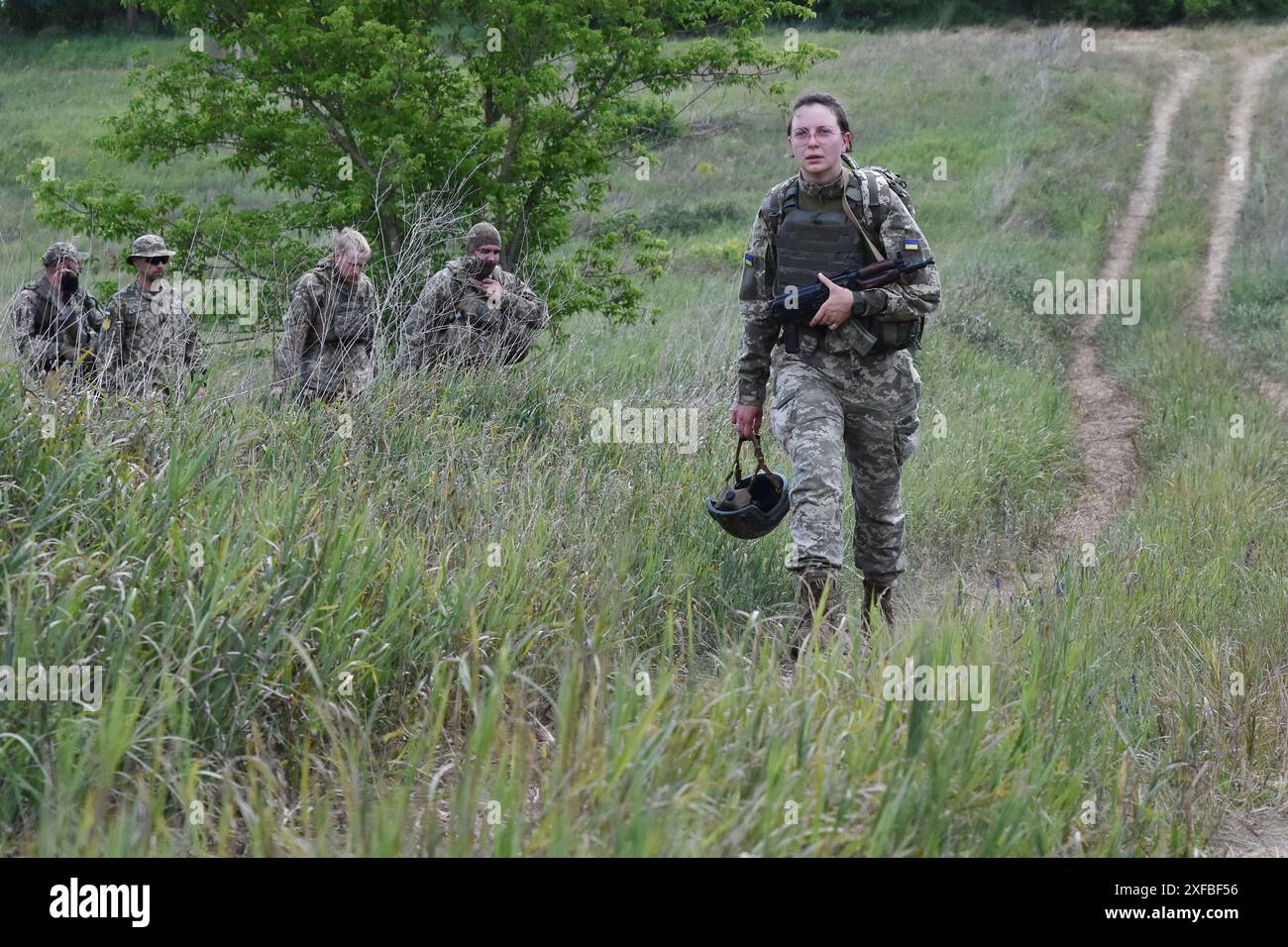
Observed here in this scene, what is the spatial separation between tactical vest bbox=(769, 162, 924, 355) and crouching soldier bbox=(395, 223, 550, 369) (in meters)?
2.46

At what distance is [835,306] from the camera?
493 centimetres

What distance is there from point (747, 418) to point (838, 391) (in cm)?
37

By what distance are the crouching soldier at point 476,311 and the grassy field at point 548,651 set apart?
34cm

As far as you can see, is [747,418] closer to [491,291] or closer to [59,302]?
[491,291]

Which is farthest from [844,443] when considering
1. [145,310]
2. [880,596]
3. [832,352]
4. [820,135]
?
[145,310]

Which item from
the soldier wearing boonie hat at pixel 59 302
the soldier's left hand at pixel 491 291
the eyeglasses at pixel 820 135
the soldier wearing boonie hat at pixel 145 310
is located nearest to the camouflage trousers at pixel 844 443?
the eyeglasses at pixel 820 135

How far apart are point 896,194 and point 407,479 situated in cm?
220

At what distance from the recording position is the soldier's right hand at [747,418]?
17.0 feet

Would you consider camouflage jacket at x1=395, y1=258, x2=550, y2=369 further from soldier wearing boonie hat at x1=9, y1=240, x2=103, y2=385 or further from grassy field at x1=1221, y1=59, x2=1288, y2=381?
grassy field at x1=1221, y1=59, x2=1288, y2=381

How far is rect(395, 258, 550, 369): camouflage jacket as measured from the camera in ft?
23.7

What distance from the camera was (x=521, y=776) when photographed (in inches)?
101

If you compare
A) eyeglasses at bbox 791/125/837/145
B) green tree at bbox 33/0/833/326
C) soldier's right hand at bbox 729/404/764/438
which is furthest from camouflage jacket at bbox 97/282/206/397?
eyeglasses at bbox 791/125/837/145

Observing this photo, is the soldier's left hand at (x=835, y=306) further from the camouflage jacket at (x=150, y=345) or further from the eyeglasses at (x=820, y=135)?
the camouflage jacket at (x=150, y=345)
